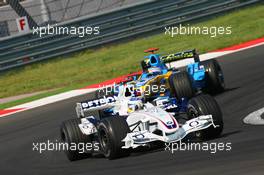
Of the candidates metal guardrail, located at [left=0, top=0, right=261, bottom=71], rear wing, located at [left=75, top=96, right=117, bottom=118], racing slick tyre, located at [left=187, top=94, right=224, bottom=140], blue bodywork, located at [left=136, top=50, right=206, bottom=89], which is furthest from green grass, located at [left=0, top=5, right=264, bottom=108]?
racing slick tyre, located at [left=187, top=94, right=224, bottom=140]

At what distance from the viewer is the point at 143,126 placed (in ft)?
33.7

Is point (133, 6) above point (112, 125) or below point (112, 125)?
above

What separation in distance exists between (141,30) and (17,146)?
43.3ft

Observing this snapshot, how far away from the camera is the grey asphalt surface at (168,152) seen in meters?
8.33

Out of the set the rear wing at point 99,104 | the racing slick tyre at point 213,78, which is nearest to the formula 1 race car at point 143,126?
the rear wing at point 99,104

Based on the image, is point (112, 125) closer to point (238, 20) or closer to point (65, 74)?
point (65, 74)

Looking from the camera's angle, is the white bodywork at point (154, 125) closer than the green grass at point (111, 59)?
Yes

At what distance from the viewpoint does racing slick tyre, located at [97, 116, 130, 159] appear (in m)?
9.97

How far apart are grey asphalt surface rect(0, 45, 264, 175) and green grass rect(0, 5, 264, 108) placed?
3.96 meters

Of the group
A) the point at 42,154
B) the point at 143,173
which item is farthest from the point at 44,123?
the point at 143,173

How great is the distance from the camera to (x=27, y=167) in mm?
11375

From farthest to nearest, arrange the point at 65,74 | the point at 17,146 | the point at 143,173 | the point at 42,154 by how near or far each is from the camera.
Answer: the point at 65,74, the point at 17,146, the point at 42,154, the point at 143,173

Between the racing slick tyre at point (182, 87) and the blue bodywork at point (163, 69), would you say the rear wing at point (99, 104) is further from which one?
the racing slick tyre at point (182, 87)

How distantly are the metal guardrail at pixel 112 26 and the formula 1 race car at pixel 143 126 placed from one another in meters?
14.0
